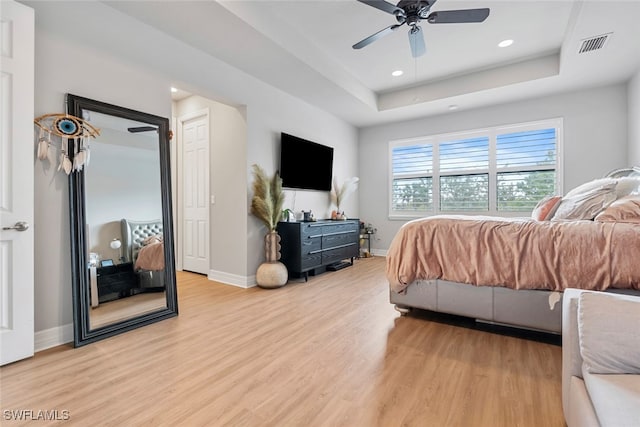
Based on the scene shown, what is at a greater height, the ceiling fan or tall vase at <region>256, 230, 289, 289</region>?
the ceiling fan

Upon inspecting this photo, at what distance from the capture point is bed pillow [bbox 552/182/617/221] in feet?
7.52

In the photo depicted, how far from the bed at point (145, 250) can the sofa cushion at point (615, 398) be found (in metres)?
2.92

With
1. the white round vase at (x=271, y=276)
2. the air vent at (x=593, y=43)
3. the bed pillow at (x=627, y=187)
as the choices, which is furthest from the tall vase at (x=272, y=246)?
the air vent at (x=593, y=43)

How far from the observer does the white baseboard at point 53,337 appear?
2.08m

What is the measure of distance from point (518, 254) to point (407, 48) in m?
2.77

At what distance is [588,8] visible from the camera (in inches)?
99.7

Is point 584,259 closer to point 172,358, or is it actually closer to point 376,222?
point 172,358

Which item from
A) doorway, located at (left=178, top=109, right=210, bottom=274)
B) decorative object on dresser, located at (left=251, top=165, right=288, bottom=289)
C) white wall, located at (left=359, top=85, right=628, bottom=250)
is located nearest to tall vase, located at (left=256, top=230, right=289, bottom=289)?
decorative object on dresser, located at (left=251, top=165, right=288, bottom=289)

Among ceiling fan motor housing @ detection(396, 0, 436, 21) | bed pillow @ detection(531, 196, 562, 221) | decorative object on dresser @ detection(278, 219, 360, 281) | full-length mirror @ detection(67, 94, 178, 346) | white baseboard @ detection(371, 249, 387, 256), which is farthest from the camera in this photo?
white baseboard @ detection(371, 249, 387, 256)

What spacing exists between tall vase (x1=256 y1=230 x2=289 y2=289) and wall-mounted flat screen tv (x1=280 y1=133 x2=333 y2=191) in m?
0.89

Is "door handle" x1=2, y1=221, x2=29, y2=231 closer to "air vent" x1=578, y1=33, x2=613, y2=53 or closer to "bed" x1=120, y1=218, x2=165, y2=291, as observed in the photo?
"bed" x1=120, y1=218, x2=165, y2=291

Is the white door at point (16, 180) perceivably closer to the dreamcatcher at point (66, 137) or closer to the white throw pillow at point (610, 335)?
the dreamcatcher at point (66, 137)

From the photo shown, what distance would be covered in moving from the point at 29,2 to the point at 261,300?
3.00 metres

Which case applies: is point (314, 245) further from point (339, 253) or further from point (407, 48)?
point (407, 48)
